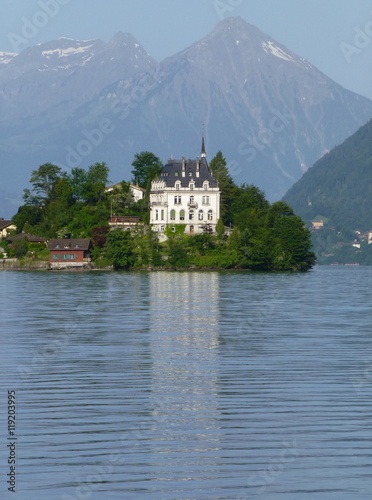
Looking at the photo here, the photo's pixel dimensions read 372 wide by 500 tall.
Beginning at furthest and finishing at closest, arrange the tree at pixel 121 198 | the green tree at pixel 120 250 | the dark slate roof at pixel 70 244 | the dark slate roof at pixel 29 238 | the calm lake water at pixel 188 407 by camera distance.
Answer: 1. the tree at pixel 121 198
2. the dark slate roof at pixel 29 238
3. the dark slate roof at pixel 70 244
4. the green tree at pixel 120 250
5. the calm lake water at pixel 188 407

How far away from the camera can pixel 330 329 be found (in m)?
40.1

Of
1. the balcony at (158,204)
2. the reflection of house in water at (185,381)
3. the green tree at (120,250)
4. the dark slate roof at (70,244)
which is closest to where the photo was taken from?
the reflection of house in water at (185,381)

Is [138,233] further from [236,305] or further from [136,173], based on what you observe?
[236,305]

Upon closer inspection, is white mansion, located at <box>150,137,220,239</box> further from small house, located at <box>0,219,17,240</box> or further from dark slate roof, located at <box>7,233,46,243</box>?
small house, located at <box>0,219,17,240</box>

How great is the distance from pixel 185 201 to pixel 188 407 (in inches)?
3596

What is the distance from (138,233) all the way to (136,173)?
2011 centimetres

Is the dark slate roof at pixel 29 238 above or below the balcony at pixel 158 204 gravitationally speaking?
below

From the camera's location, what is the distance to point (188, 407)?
74.4 feet

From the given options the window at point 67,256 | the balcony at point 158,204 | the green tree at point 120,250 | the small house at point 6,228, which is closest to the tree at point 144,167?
the balcony at point 158,204

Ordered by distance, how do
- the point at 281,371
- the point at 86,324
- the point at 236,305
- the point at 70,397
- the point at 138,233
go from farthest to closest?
the point at 138,233, the point at 236,305, the point at 86,324, the point at 281,371, the point at 70,397

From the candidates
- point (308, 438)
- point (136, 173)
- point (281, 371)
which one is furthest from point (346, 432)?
point (136, 173)

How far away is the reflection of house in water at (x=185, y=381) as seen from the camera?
19.7m

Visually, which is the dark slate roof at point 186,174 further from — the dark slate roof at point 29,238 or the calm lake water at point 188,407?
the calm lake water at point 188,407

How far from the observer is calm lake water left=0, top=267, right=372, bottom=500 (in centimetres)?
1770
